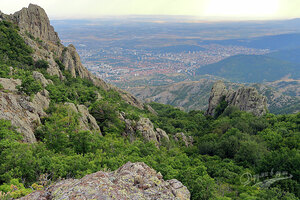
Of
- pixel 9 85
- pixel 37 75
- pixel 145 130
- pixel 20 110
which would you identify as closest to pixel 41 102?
pixel 9 85

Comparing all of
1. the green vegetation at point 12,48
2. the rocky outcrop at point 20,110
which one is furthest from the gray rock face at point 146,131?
the green vegetation at point 12,48

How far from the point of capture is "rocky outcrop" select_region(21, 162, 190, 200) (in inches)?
432

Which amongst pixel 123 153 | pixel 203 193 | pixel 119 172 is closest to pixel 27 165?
pixel 119 172

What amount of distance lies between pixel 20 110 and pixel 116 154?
14.7 meters

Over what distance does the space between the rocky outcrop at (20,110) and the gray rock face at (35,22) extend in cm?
5527

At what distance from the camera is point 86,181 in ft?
38.4

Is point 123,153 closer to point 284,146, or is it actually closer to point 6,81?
point 6,81

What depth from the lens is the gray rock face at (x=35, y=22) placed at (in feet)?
256

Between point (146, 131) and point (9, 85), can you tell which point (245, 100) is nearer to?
point (146, 131)

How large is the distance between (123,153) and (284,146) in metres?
35.3

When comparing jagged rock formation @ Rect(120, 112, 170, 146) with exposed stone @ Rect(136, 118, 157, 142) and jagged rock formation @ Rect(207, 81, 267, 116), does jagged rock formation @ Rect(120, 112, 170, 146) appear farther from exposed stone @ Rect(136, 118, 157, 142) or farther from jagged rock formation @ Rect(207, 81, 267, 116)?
jagged rock formation @ Rect(207, 81, 267, 116)

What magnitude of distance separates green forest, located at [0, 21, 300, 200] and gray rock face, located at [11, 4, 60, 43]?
11131mm

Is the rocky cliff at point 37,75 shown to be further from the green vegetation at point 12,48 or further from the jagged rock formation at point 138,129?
the jagged rock formation at point 138,129

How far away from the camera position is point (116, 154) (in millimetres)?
27953
